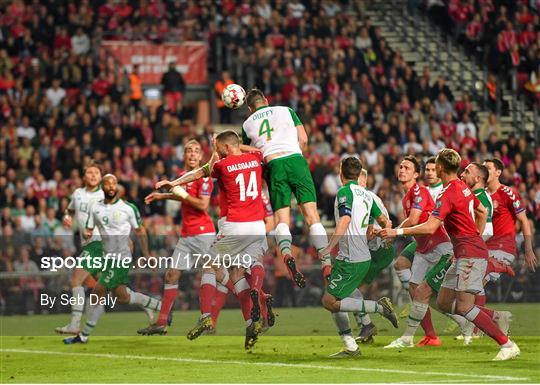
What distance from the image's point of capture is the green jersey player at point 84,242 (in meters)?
16.4

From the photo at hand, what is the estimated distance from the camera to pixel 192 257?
53.8ft

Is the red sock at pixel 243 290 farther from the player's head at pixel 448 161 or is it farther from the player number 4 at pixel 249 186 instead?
the player's head at pixel 448 161

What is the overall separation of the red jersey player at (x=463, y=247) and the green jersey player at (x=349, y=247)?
0.87 m

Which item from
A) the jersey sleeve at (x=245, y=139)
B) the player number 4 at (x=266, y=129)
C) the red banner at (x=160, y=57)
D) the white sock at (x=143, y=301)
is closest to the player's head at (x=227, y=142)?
the player number 4 at (x=266, y=129)

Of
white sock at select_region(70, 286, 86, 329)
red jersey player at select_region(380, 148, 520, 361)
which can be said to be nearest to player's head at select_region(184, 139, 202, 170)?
white sock at select_region(70, 286, 86, 329)

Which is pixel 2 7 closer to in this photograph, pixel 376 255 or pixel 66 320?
pixel 66 320

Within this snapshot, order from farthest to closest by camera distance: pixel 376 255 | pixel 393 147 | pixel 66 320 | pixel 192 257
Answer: pixel 393 147 → pixel 66 320 → pixel 192 257 → pixel 376 255

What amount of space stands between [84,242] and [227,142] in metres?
3.96

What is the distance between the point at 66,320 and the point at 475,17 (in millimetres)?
16897

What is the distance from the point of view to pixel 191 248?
1620cm

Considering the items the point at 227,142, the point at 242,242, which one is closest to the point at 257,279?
the point at 242,242

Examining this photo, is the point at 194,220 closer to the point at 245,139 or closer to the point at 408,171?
the point at 245,139

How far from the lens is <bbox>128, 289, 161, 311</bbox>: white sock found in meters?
16.0

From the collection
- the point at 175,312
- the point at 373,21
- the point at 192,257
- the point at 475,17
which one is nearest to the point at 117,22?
the point at 373,21
